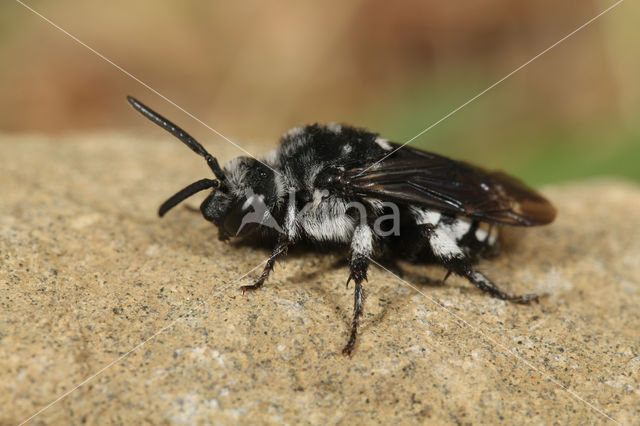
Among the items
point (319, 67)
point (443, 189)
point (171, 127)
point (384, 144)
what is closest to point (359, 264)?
point (443, 189)

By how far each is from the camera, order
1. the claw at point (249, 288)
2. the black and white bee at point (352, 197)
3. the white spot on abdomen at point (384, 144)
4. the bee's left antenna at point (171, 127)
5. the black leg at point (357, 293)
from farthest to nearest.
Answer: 1. the white spot on abdomen at point (384, 144)
2. the black and white bee at point (352, 197)
3. the bee's left antenna at point (171, 127)
4. the claw at point (249, 288)
5. the black leg at point (357, 293)

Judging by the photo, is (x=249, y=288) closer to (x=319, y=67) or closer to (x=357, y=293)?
(x=357, y=293)

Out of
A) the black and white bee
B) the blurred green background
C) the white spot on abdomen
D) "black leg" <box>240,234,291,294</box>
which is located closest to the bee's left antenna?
the black and white bee

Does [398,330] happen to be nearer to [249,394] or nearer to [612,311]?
Result: [249,394]

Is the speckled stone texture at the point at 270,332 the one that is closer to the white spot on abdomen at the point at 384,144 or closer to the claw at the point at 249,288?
the claw at the point at 249,288

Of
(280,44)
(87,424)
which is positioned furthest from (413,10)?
(87,424)

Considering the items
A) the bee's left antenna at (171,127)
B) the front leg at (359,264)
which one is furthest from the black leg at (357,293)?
the bee's left antenna at (171,127)
